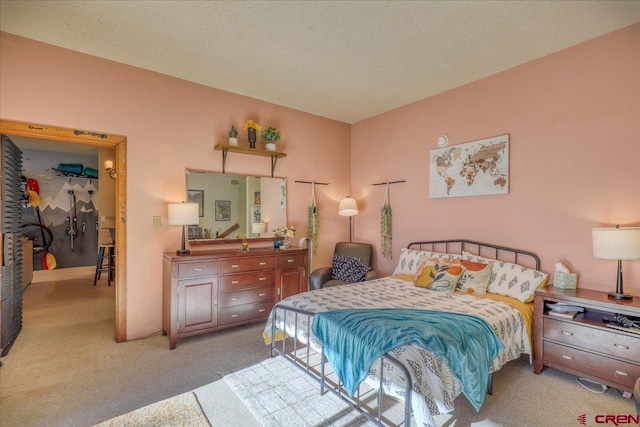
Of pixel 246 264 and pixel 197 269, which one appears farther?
pixel 246 264

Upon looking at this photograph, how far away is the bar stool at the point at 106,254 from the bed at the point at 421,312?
4415 mm

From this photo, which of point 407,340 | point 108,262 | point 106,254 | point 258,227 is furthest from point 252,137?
point 106,254

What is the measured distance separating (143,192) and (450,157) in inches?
143

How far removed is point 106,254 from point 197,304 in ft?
13.3

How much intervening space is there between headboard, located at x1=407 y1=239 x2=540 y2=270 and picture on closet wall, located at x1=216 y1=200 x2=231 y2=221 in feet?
A: 8.14

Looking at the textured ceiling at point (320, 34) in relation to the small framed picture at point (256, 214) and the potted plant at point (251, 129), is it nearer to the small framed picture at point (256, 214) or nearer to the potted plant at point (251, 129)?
the potted plant at point (251, 129)

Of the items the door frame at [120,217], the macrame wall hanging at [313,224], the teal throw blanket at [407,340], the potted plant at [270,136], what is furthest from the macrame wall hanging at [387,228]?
the door frame at [120,217]

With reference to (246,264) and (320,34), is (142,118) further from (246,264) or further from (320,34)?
(320,34)

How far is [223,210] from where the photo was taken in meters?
3.87

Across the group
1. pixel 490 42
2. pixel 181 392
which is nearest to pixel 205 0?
pixel 490 42

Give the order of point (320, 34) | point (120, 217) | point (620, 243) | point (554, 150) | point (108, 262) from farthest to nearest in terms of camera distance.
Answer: point (108, 262)
point (120, 217)
point (554, 150)
point (320, 34)
point (620, 243)

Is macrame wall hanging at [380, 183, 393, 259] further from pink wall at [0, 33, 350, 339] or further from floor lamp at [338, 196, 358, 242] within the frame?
pink wall at [0, 33, 350, 339]

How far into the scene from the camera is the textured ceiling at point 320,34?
2.31 meters

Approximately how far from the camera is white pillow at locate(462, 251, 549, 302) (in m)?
2.82
